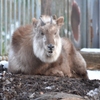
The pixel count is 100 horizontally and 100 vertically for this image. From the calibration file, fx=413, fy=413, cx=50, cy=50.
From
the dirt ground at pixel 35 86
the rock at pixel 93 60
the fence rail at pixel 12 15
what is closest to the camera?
the dirt ground at pixel 35 86

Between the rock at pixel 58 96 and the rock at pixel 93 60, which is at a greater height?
the rock at pixel 58 96

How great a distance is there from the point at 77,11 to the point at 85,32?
0.52m

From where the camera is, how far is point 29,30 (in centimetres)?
717

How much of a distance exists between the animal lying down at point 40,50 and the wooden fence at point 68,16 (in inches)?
87.2

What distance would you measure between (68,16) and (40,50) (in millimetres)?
3190

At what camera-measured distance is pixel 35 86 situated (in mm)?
5379

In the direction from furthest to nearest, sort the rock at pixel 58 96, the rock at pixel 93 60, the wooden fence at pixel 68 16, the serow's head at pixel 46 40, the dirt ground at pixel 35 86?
the wooden fence at pixel 68 16 < the rock at pixel 93 60 < the serow's head at pixel 46 40 < the dirt ground at pixel 35 86 < the rock at pixel 58 96

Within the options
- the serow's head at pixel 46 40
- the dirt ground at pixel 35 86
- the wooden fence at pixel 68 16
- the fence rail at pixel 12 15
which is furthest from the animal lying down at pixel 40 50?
the fence rail at pixel 12 15

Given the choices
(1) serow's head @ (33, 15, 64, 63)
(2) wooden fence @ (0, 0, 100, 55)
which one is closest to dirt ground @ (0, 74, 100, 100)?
(1) serow's head @ (33, 15, 64, 63)

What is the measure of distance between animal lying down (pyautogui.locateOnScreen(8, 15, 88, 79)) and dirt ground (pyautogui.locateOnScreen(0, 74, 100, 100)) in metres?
0.72

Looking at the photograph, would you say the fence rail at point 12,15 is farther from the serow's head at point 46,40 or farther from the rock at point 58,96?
the rock at point 58,96

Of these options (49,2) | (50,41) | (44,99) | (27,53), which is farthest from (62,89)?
(49,2)

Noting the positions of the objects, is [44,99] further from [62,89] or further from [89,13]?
[89,13]

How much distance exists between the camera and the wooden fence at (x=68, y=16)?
956 centimetres
